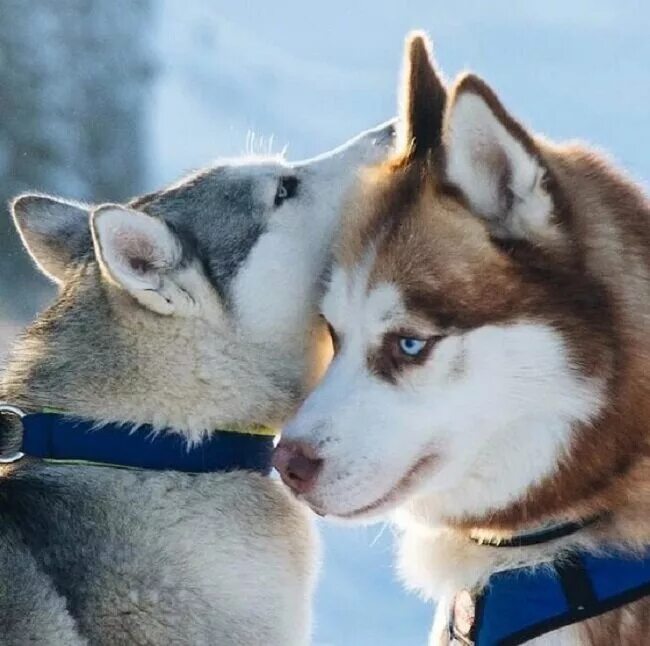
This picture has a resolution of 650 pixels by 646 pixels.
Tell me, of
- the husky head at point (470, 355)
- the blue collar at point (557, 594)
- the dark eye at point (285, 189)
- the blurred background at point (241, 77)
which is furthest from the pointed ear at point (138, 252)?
the blurred background at point (241, 77)

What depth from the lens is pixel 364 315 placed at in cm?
180

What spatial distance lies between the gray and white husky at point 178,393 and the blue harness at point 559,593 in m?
0.49

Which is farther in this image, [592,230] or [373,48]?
[373,48]

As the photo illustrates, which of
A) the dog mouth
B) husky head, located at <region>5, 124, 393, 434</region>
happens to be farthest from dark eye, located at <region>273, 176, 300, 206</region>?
the dog mouth

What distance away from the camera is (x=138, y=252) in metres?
2.07

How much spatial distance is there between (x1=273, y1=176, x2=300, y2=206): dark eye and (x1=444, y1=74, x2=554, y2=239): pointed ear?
55 cm

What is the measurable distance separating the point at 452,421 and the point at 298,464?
0.84ft

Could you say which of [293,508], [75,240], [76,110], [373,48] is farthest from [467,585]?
[373,48]

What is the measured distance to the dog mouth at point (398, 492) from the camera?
172 centimetres

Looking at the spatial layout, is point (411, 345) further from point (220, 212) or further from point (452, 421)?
point (220, 212)

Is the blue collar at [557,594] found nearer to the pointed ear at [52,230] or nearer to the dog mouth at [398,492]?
the dog mouth at [398,492]

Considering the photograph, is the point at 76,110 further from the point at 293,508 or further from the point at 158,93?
the point at 293,508

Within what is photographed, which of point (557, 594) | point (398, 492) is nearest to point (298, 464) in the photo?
point (398, 492)

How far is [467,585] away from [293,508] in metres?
0.47
